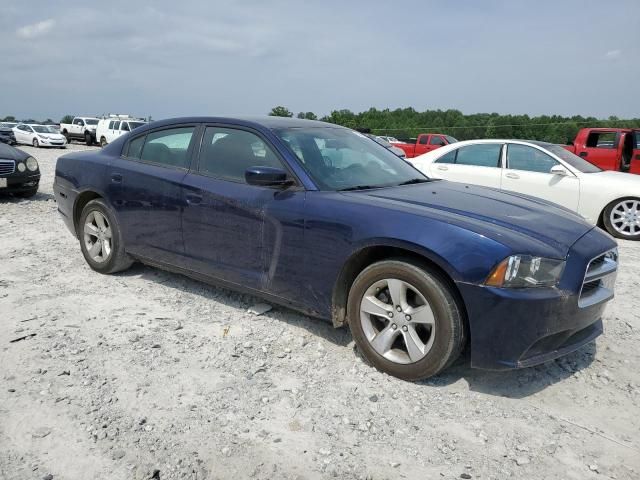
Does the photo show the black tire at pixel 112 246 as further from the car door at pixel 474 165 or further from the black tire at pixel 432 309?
the car door at pixel 474 165

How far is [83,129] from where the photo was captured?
33500mm

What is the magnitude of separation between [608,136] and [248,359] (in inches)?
479

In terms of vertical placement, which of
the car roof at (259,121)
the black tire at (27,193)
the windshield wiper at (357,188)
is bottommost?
the black tire at (27,193)

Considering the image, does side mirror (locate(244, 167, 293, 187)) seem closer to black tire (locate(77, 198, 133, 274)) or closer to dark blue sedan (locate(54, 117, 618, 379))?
dark blue sedan (locate(54, 117, 618, 379))

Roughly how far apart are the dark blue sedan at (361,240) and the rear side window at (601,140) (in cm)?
1014

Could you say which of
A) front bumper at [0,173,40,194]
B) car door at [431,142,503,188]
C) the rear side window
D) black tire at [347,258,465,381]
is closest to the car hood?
black tire at [347,258,465,381]

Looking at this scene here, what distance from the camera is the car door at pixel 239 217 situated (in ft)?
12.3

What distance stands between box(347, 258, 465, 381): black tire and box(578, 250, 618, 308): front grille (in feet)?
2.40

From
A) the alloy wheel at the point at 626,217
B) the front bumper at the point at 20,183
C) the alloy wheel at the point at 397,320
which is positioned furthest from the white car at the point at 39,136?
the alloy wheel at the point at 397,320

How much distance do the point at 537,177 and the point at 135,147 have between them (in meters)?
6.18

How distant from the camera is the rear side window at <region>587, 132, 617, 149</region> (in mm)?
12797

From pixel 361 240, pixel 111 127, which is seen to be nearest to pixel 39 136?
pixel 111 127

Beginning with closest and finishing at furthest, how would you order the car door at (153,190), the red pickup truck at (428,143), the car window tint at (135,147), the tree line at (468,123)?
1. the car door at (153,190)
2. the car window tint at (135,147)
3. the red pickup truck at (428,143)
4. the tree line at (468,123)

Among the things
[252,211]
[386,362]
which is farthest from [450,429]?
[252,211]
